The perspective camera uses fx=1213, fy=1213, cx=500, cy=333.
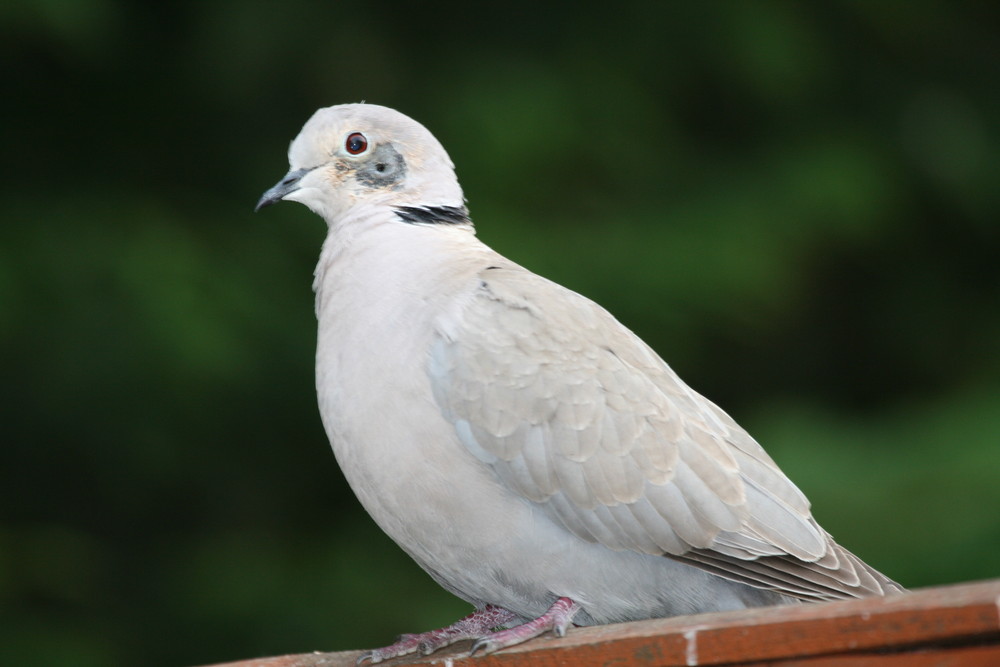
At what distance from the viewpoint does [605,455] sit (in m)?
2.33

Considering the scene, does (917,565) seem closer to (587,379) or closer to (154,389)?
(587,379)

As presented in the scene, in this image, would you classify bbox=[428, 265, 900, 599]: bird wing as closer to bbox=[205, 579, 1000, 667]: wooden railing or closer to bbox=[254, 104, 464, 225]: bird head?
bbox=[205, 579, 1000, 667]: wooden railing

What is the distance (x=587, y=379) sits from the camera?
2363 mm

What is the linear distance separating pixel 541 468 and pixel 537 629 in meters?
0.30

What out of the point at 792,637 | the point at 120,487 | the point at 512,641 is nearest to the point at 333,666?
the point at 512,641

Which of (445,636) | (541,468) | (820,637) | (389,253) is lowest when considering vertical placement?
(445,636)

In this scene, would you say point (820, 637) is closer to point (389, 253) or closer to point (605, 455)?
point (605, 455)

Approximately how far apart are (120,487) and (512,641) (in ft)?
10.4

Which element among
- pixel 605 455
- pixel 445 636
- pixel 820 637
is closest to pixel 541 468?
pixel 605 455

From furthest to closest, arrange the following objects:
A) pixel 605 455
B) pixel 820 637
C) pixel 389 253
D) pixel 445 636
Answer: pixel 389 253 < pixel 445 636 < pixel 605 455 < pixel 820 637

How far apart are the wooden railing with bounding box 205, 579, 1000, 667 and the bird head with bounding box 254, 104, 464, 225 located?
3.69ft

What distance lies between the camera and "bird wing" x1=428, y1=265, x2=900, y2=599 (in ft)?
7.52

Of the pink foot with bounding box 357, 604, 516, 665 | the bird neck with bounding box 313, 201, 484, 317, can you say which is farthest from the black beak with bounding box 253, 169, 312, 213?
the pink foot with bounding box 357, 604, 516, 665

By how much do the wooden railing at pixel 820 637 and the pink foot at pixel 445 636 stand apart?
333 millimetres
